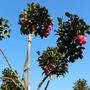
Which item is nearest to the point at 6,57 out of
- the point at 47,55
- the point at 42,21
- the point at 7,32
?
the point at 7,32

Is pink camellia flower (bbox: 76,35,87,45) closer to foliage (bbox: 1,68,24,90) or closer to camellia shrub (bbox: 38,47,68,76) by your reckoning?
camellia shrub (bbox: 38,47,68,76)

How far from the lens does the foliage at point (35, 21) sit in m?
21.5

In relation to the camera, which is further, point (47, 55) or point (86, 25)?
point (47, 55)

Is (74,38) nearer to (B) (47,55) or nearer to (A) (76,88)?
(B) (47,55)

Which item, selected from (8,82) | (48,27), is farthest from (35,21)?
(8,82)

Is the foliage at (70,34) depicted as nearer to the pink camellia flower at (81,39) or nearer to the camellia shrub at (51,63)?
the pink camellia flower at (81,39)

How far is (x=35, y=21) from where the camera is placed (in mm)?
22031

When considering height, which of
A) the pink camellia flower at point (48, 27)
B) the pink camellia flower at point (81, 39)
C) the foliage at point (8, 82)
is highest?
the foliage at point (8, 82)

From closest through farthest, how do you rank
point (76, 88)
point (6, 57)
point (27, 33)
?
1. point (6, 57)
2. point (27, 33)
3. point (76, 88)

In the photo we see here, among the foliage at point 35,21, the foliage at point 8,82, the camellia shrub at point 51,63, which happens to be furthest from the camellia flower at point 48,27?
the foliage at point 8,82

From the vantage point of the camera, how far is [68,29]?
18953 millimetres

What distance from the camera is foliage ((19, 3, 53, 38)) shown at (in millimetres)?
21503

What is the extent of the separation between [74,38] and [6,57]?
4.29m

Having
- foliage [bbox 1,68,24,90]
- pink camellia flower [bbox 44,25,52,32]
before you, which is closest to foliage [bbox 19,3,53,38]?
pink camellia flower [bbox 44,25,52,32]
